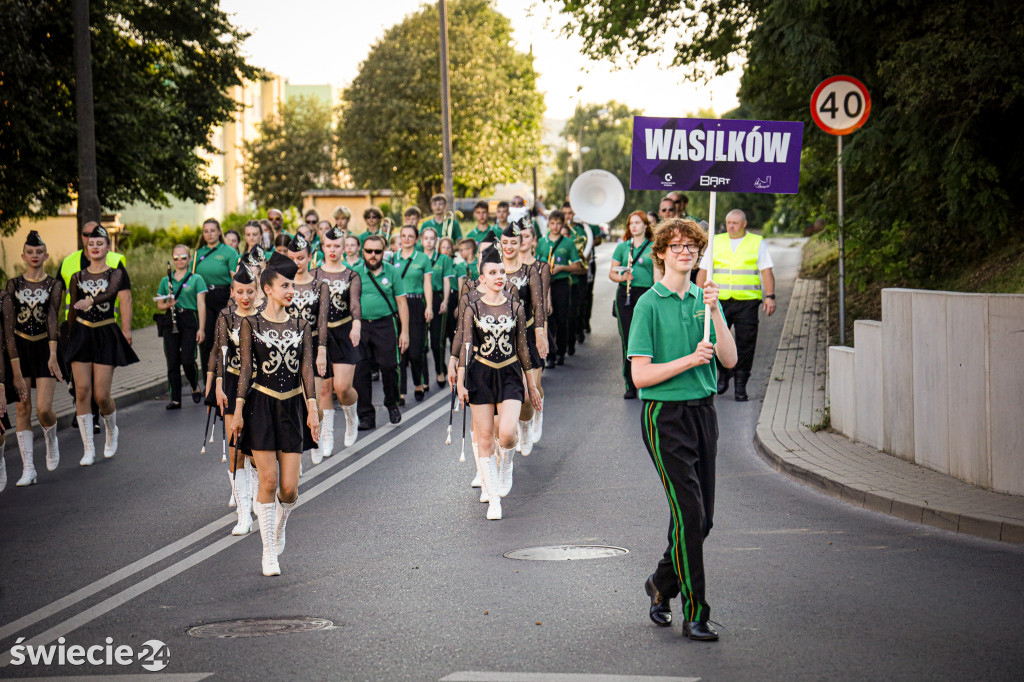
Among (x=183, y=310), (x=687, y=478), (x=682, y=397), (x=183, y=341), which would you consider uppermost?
(x=183, y=310)

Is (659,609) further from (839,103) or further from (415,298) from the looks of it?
(839,103)

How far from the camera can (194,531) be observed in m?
8.47

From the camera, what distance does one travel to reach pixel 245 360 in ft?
24.8

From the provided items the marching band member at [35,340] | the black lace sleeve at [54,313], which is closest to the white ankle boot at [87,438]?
the marching band member at [35,340]

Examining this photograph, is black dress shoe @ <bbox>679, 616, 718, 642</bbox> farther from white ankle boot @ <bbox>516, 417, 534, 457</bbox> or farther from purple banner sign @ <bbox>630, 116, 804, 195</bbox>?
white ankle boot @ <bbox>516, 417, 534, 457</bbox>

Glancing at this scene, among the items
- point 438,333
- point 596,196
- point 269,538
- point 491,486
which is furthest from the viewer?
point 596,196

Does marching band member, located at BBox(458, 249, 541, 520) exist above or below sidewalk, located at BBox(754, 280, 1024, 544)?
above

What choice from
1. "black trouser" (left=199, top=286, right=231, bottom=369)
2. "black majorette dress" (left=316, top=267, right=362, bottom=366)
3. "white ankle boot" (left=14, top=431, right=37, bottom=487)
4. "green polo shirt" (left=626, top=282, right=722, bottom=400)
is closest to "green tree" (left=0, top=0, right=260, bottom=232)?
"black trouser" (left=199, top=286, right=231, bottom=369)

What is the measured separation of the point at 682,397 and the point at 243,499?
12.3 feet

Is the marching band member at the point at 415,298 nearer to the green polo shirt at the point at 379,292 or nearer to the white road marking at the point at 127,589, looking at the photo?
the green polo shirt at the point at 379,292

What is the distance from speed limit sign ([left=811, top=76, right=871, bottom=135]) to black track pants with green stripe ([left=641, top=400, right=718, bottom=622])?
27.8 ft

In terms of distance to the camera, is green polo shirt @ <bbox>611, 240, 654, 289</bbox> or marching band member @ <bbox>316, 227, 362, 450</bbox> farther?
green polo shirt @ <bbox>611, 240, 654, 289</bbox>

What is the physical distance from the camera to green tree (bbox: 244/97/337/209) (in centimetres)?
7606

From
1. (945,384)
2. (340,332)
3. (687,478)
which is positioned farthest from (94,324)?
(945,384)
